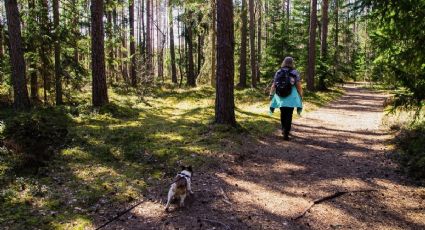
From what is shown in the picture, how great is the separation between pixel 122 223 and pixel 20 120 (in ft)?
16.3

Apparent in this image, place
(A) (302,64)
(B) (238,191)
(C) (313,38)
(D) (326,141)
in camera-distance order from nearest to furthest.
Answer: (B) (238,191) < (D) (326,141) < (C) (313,38) < (A) (302,64)

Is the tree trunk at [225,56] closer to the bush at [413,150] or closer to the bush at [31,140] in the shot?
the bush at [31,140]

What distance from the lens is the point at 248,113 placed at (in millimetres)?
14414

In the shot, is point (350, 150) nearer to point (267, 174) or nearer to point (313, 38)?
point (267, 174)

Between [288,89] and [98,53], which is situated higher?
[98,53]

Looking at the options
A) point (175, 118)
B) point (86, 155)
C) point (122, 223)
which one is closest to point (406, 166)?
point (122, 223)

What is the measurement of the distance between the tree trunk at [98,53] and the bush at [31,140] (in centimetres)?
432

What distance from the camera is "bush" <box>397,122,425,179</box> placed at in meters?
6.82

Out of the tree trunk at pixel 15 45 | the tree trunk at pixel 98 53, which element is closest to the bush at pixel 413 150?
the tree trunk at pixel 98 53

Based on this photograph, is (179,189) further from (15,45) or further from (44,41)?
(44,41)

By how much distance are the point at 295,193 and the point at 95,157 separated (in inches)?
183

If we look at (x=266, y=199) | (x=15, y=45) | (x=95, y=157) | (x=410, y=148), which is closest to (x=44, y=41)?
(x=15, y=45)

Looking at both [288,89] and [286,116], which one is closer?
[288,89]

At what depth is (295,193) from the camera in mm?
6195
